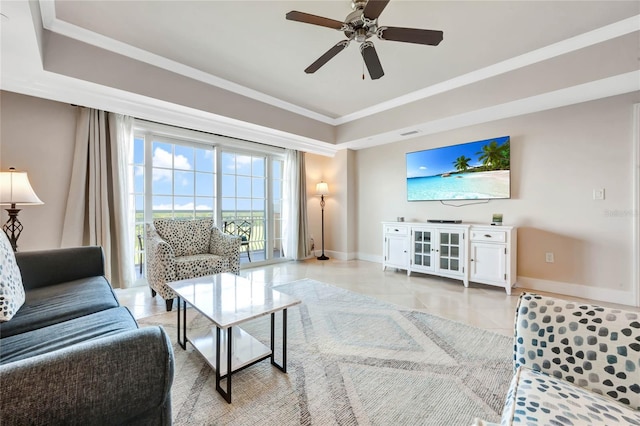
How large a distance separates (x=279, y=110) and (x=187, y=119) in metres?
1.26

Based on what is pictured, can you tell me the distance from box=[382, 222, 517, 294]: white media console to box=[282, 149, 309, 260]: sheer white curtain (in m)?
1.65

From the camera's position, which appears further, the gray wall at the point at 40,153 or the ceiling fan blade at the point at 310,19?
the gray wall at the point at 40,153

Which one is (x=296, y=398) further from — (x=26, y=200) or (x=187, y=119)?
(x=187, y=119)

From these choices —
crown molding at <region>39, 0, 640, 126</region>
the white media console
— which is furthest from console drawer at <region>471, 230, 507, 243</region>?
crown molding at <region>39, 0, 640, 126</region>

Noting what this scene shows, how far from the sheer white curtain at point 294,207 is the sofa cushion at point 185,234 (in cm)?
176

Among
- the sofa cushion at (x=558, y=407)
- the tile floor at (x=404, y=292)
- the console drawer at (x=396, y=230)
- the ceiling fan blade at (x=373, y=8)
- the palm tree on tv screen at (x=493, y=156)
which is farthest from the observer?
the console drawer at (x=396, y=230)

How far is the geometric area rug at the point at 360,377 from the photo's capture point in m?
1.30

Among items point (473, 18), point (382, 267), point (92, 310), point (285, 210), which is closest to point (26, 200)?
point (92, 310)

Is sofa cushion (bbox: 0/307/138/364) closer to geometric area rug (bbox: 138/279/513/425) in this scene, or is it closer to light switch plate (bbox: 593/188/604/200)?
geometric area rug (bbox: 138/279/513/425)

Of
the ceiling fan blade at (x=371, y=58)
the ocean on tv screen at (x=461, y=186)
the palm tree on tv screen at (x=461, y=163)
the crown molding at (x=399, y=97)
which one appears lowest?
the ocean on tv screen at (x=461, y=186)

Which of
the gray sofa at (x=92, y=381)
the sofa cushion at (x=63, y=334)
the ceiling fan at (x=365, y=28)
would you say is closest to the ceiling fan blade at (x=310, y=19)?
the ceiling fan at (x=365, y=28)

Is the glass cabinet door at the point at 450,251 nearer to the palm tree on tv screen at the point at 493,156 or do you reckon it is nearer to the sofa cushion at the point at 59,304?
the palm tree on tv screen at the point at 493,156

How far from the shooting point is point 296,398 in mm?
1410

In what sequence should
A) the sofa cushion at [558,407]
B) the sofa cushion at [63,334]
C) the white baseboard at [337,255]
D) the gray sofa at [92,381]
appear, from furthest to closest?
the white baseboard at [337,255] → the sofa cushion at [63,334] → the sofa cushion at [558,407] → the gray sofa at [92,381]
